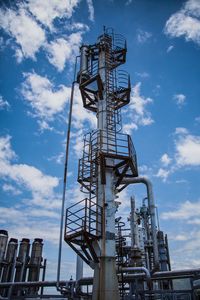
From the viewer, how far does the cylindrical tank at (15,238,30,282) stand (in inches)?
926

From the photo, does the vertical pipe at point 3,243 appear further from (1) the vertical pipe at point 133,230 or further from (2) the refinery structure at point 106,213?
(1) the vertical pipe at point 133,230

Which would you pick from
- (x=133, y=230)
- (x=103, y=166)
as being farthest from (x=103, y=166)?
(x=133, y=230)

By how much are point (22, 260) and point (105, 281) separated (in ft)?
55.4

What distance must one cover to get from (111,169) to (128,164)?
2.76 feet

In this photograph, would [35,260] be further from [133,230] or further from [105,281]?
[105,281]

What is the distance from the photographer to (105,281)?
9742 millimetres

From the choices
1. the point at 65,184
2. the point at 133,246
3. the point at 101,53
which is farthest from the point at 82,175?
the point at 133,246

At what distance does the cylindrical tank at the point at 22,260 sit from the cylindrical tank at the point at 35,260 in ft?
1.66

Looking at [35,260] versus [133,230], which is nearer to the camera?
[133,230]

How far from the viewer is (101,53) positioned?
15938mm

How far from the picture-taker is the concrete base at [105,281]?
31.2 ft

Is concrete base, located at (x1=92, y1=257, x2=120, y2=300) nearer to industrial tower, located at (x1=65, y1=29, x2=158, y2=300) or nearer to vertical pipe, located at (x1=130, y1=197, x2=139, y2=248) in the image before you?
industrial tower, located at (x1=65, y1=29, x2=158, y2=300)

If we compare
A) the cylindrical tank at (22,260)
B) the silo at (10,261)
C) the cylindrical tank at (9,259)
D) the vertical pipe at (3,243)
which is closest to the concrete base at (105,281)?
the silo at (10,261)

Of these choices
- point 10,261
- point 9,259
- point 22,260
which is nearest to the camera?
point 10,261
